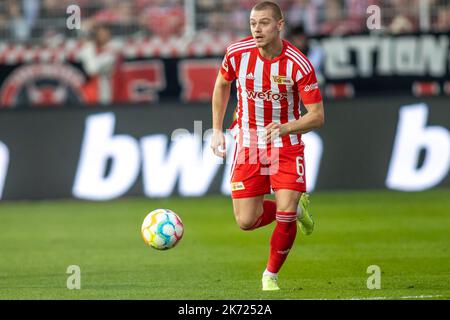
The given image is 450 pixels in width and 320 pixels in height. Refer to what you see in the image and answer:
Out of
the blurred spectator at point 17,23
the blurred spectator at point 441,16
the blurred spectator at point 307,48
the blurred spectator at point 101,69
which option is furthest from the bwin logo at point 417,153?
the blurred spectator at point 17,23

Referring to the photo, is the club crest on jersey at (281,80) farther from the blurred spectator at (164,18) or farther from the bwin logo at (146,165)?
the blurred spectator at (164,18)

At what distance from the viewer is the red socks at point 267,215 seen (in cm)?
997

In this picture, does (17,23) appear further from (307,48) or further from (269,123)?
(269,123)

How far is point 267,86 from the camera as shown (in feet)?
31.9

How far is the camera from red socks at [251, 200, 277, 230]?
997cm

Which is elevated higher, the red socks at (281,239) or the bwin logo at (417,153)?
the red socks at (281,239)

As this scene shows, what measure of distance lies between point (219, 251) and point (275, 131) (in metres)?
3.49

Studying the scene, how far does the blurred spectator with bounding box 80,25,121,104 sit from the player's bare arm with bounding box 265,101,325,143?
36.3 ft

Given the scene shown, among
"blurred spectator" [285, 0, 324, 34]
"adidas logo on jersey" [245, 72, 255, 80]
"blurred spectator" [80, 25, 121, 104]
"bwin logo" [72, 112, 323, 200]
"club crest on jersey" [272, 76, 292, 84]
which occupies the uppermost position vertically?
"adidas logo on jersey" [245, 72, 255, 80]

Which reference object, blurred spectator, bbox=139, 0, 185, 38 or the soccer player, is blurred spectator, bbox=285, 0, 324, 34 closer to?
blurred spectator, bbox=139, 0, 185, 38

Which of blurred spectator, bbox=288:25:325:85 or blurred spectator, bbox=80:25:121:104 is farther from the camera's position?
blurred spectator, bbox=80:25:121:104

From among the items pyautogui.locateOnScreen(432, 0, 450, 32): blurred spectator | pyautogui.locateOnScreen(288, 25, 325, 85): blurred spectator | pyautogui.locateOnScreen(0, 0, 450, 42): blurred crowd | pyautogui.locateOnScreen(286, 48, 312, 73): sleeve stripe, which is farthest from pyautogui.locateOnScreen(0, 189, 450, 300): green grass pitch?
pyautogui.locateOnScreen(0, 0, 450, 42): blurred crowd

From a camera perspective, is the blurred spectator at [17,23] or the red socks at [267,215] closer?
the red socks at [267,215]

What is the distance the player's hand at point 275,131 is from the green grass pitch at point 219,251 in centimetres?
123
